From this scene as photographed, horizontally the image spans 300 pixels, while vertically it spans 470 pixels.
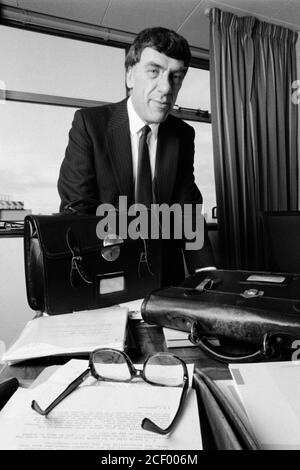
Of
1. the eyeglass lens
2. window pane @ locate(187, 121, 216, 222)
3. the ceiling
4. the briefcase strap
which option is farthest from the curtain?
the eyeglass lens

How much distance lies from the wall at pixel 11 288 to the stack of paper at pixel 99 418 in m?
1.70

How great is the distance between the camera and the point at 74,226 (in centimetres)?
79

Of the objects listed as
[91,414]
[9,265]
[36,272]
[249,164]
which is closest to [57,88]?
[9,265]

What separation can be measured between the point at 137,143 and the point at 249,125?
1.54 metres

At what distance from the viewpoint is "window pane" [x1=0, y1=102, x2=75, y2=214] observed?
2.04 metres

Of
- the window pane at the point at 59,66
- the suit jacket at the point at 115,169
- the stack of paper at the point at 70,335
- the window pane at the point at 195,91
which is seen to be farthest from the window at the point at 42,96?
the stack of paper at the point at 70,335

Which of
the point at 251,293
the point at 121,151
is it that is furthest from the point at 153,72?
the point at 251,293

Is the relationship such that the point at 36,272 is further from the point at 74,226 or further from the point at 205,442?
the point at 205,442

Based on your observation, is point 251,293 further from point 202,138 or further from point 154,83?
point 202,138

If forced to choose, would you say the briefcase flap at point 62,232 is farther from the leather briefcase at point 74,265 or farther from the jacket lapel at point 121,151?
the jacket lapel at point 121,151

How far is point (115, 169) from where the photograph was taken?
3.82 ft

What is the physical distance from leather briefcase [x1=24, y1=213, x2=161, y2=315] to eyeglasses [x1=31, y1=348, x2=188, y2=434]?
311 mm

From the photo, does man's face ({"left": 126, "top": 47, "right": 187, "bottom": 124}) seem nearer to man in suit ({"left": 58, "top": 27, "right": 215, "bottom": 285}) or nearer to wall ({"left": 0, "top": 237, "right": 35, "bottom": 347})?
man in suit ({"left": 58, "top": 27, "right": 215, "bottom": 285})

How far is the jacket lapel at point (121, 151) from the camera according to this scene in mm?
1163
